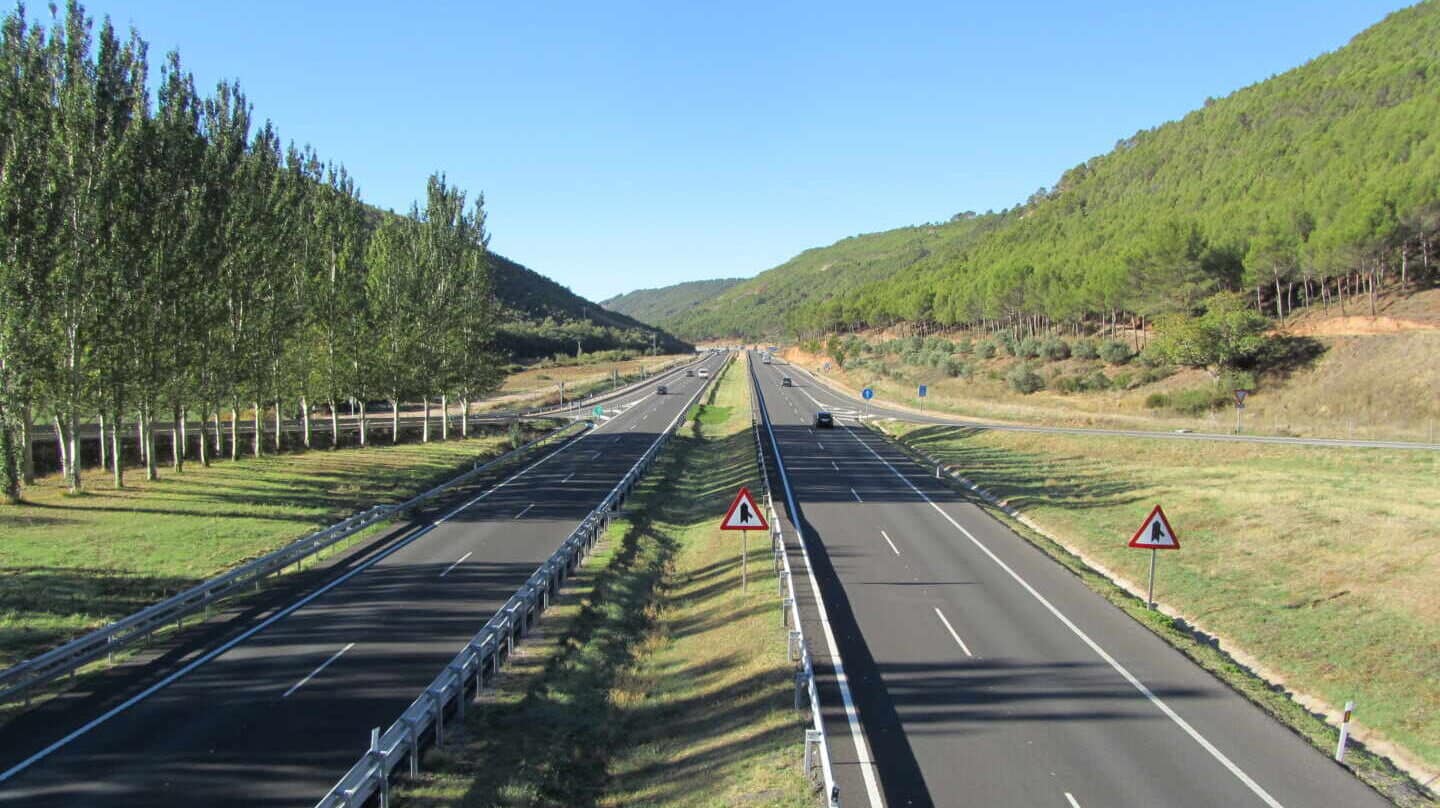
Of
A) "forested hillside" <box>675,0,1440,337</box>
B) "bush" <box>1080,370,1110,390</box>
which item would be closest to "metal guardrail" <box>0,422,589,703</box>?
"bush" <box>1080,370,1110,390</box>

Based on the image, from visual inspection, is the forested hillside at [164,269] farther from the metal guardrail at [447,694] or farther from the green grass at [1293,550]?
the green grass at [1293,550]

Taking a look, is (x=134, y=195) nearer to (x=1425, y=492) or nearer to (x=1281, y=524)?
(x=1281, y=524)

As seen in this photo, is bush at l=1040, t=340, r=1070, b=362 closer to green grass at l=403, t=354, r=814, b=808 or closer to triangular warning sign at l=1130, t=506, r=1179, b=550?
green grass at l=403, t=354, r=814, b=808

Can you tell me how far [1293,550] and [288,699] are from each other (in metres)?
23.2

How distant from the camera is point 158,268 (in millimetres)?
31828

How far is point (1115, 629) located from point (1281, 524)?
1255cm

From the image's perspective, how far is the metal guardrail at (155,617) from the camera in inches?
517

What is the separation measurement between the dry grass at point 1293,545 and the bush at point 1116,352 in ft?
134

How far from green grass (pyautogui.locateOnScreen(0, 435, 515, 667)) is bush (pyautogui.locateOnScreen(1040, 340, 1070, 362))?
67.4 m

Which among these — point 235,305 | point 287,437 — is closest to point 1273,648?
point 235,305

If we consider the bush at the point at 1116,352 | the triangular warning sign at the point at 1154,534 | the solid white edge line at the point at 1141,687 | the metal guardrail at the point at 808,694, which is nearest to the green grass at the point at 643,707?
the metal guardrail at the point at 808,694

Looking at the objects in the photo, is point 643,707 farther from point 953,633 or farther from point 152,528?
point 152,528

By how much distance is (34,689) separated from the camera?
13391mm

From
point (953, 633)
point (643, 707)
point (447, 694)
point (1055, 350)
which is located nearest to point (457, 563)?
point (643, 707)
